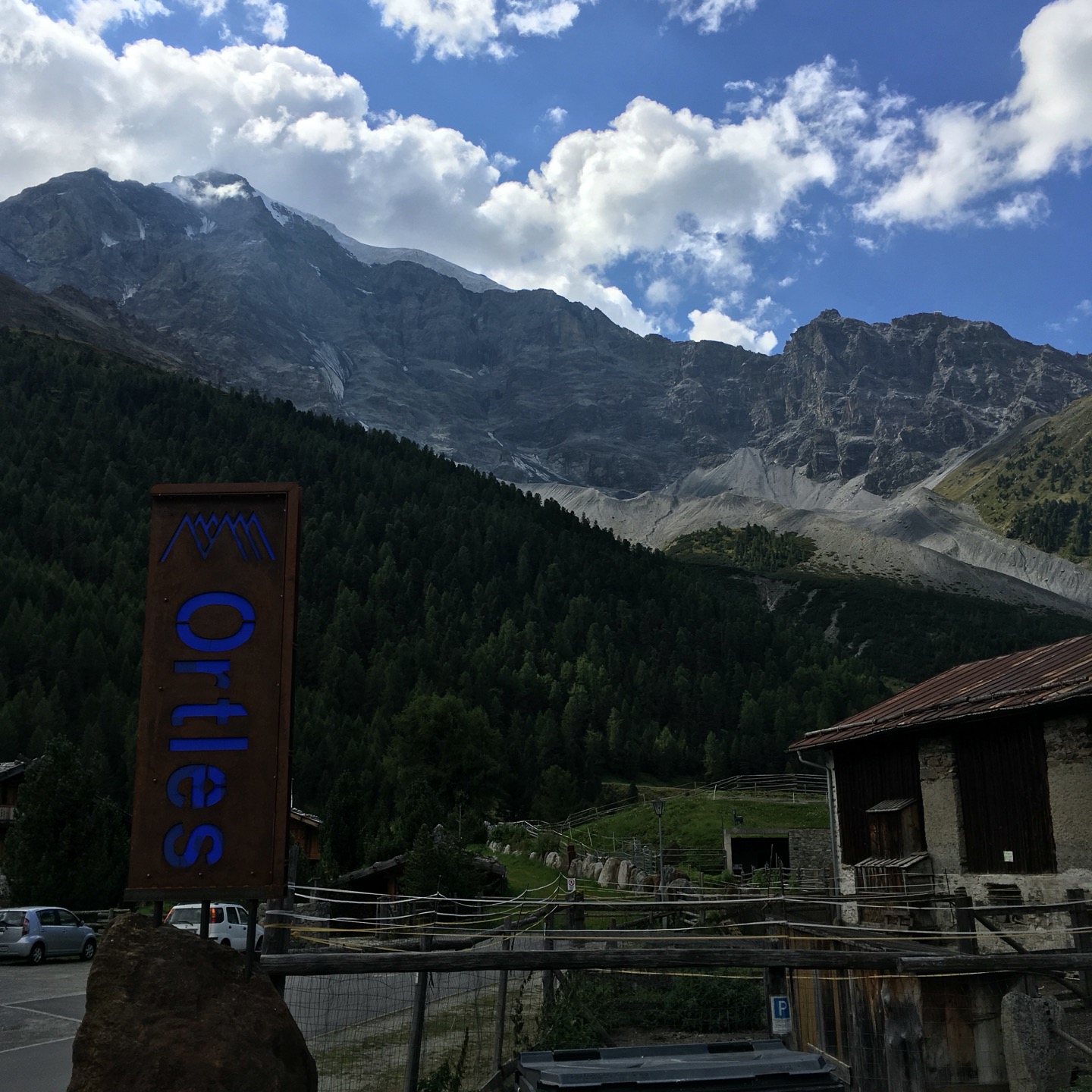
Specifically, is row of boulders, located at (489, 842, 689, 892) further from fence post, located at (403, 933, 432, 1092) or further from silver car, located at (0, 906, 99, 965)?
fence post, located at (403, 933, 432, 1092)

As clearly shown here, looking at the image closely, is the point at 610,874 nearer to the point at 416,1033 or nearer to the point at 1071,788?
the point at 1071,788

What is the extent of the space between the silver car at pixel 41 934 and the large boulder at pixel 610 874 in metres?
19.3

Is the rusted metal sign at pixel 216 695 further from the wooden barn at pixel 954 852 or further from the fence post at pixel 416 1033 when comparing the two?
the wooden barn at pixel 954 852

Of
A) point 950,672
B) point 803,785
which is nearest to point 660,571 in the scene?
point 803,785

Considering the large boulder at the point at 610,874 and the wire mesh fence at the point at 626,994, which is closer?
the wire mesh fence at the point at 626,994

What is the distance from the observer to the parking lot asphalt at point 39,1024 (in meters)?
12.8

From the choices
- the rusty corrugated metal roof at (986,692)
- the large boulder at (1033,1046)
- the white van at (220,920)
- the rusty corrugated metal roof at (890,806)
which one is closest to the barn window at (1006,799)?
the rusty corrugated metal roof at (986,692)

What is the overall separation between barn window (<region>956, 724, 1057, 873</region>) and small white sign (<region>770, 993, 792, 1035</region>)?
1073 cm

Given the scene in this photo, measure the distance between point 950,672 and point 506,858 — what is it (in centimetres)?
3478

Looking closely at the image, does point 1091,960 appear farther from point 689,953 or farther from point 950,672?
point 950,672

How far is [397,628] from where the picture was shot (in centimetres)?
12125

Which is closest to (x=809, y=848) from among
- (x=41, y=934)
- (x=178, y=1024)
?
(x=41, y=934)

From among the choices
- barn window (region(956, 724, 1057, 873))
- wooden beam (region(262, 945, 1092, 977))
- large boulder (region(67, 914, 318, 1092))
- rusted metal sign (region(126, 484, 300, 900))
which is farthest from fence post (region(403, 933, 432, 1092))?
barn window (region(956, 724, 1057, 873))

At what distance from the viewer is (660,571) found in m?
152
